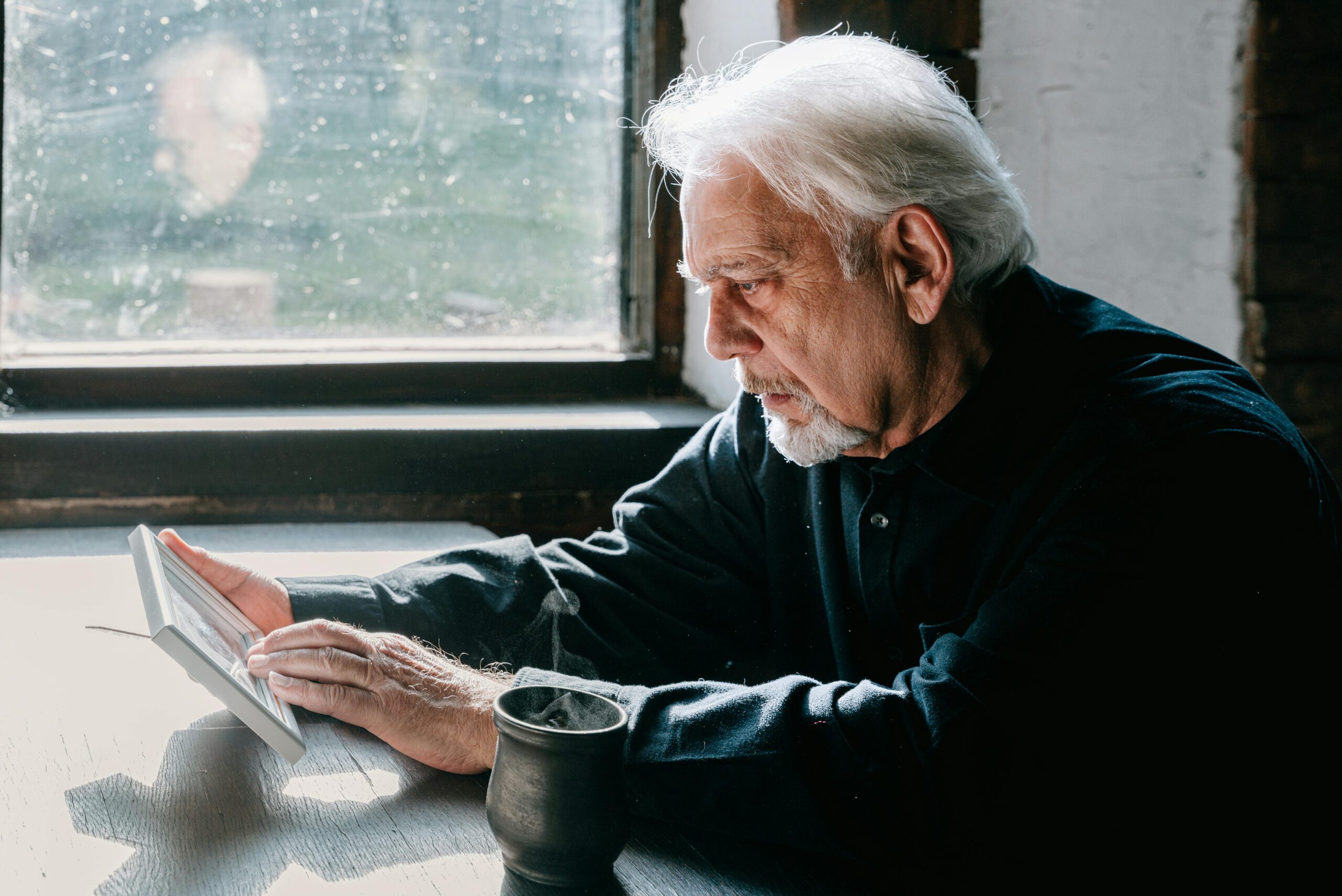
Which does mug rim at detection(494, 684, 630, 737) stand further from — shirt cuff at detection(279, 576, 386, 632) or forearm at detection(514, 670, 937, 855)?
shirt cuff at detection(279, 576, 386, 632)

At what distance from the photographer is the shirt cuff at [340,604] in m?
1.27

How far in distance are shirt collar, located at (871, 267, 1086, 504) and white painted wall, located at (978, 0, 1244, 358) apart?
836mm

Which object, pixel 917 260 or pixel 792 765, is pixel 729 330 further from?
pixel 792 765

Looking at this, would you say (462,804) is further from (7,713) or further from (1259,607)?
(1259,607)

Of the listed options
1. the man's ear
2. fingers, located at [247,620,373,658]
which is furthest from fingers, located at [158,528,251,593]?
the man's ear

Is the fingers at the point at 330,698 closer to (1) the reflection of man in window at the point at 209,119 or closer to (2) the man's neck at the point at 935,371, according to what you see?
(2) the man's neck at the point at 935,371

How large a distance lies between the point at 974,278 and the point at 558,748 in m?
0.74

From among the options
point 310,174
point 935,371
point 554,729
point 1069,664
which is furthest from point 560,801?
point 310,174

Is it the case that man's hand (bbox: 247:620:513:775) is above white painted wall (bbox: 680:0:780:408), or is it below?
below

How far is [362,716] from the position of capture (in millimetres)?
1043

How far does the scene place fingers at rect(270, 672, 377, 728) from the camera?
104cm

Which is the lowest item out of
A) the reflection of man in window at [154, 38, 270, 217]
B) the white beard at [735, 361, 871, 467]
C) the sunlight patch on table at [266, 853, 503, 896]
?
the sunlight patch on table at [266, 853, 503, 896]

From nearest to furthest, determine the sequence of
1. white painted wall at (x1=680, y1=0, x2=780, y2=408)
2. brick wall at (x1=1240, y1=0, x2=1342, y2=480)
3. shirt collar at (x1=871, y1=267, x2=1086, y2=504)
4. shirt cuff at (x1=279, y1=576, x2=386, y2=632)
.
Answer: shirt collar at (x1=871, y1=267, x2=1086, y2=504), shirt cuff at (x1=279, y1=576, x2=386, y2=632), brick wall at (x1=1240, y1=0, x2=1342, y2=480), white painted wall at (x1=680, y1=0, x2=780, y2=408)

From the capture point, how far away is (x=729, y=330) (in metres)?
1.30
